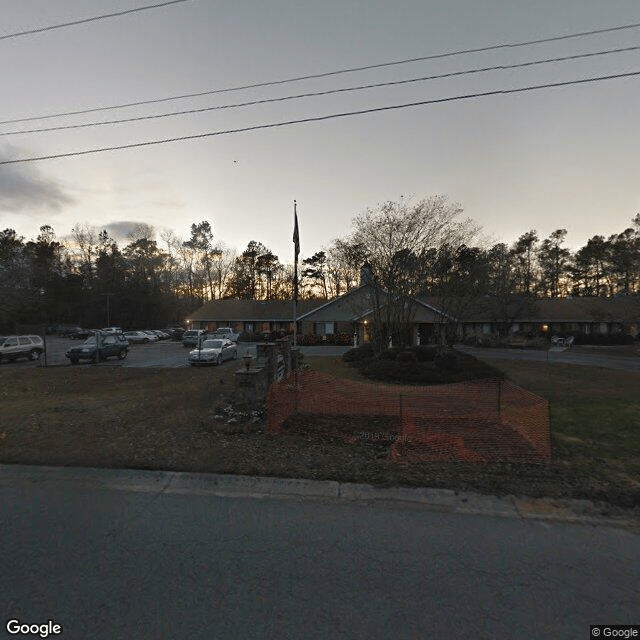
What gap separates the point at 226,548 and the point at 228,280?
226 feet

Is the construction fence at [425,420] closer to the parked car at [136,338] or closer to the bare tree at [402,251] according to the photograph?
the bare tree at [402,251]

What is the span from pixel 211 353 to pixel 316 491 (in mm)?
17304

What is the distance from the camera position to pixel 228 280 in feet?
229

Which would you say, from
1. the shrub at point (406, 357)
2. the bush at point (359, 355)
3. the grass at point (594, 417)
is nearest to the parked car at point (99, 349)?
the bush at point (359, 355)

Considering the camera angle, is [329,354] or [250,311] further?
[250,311]

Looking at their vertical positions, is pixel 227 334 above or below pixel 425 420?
above

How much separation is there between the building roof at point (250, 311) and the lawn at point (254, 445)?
35914mm

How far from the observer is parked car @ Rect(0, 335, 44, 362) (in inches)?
883

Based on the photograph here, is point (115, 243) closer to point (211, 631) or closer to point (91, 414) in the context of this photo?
point (91, 414)

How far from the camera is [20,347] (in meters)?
23.5

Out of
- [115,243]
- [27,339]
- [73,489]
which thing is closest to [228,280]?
[115,243]

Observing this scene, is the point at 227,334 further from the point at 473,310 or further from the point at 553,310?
the point at 553,310

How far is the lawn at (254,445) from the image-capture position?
5.13 m

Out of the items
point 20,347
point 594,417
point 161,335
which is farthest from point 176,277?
point 594,417
